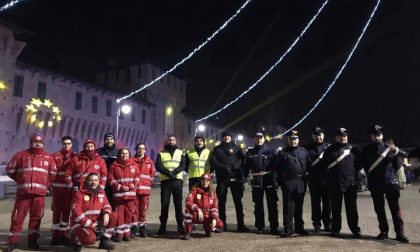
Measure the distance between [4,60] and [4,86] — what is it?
1.87 metres

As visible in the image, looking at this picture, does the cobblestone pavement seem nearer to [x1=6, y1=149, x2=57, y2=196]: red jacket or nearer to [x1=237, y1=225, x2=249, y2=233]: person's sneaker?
[x1=237, y1=225, x2=249, y2=233]: person's sneaker

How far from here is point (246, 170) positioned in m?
8.48

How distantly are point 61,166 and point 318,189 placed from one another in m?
5.02

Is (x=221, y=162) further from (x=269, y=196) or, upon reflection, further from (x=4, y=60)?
(x=4, y=60)

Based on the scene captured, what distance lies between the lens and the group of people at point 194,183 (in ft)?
21.7

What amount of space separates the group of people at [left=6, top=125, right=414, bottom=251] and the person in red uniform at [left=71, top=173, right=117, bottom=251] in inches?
0.6

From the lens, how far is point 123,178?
7.32 metres

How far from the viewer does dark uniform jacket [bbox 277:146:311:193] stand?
780 centimetres

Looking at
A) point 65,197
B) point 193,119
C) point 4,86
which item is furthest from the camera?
point 193,119

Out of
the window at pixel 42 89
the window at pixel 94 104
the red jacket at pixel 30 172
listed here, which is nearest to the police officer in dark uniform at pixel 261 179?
the red jacket at pixel 30 172

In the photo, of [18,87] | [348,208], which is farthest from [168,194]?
[18,87]

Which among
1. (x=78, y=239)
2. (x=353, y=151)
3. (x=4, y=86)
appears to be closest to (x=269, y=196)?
(x=353, y=151)

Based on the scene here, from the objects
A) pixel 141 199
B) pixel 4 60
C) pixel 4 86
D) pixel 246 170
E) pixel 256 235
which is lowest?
pixel 256 235

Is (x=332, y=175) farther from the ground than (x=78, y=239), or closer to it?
farther from the ground
